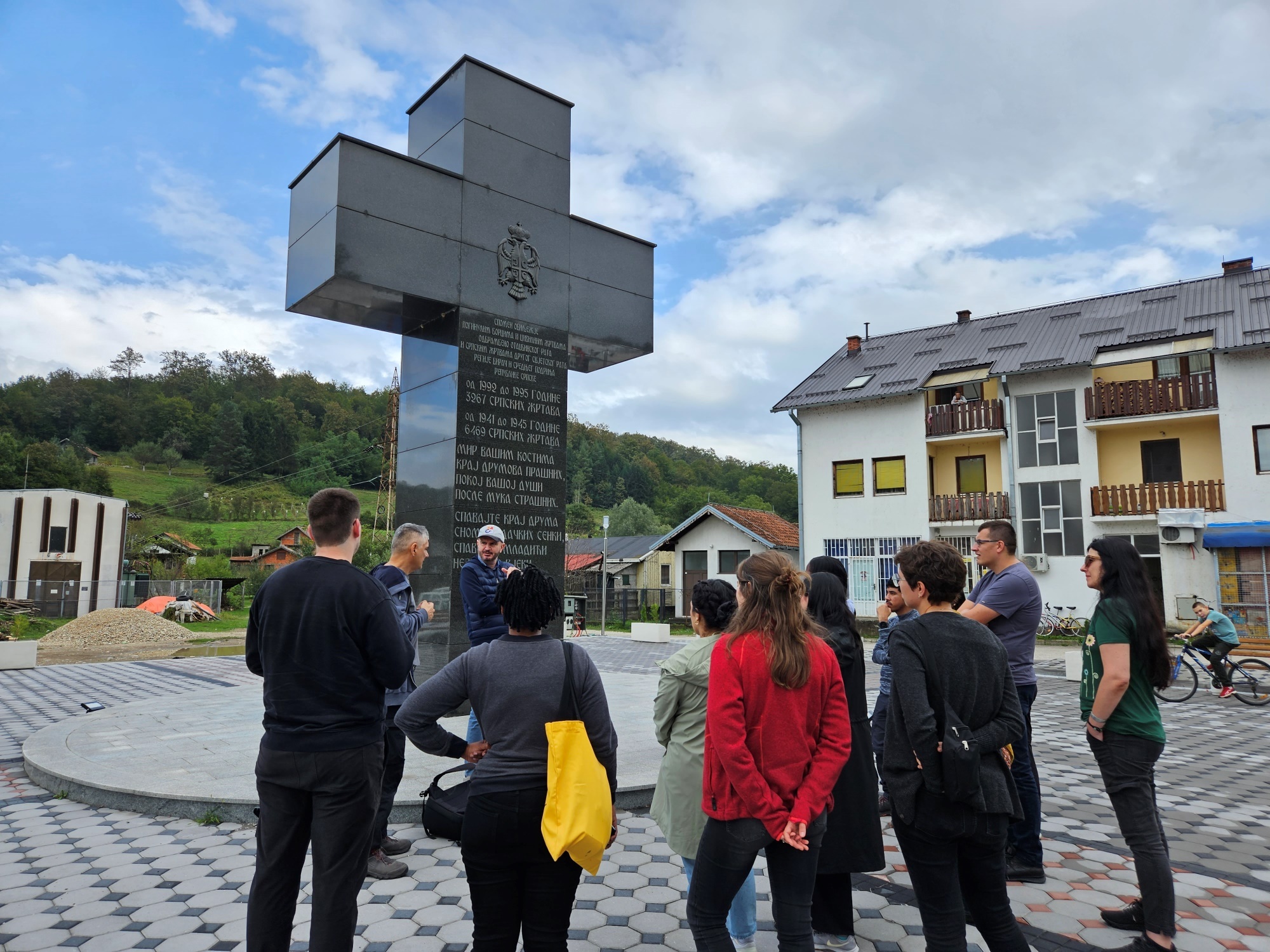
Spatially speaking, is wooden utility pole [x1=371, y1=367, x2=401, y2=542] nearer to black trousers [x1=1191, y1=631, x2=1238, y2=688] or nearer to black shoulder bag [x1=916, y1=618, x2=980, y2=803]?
black trousers [x1=1191, y1=631, x2=1238, y2=688]

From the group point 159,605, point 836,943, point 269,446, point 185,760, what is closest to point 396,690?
point 836,943

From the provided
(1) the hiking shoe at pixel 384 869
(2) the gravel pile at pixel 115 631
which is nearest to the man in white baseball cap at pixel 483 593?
(1) the hiking shoe at pixel 384 869

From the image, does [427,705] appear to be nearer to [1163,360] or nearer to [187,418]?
[1163,360]

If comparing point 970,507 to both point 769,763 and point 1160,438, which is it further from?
point 769,763

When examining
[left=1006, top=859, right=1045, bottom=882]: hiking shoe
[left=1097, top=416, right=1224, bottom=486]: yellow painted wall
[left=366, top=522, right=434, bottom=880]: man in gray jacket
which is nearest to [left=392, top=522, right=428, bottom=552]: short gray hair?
[left=366, top=522, right=434, bottom=880]: man in gray jacket

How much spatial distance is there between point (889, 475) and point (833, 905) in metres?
24.6

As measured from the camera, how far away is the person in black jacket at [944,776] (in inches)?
102

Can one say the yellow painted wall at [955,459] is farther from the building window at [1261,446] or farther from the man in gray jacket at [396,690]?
the man in gray jacket at [396,690]

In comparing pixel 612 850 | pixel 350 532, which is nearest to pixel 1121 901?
pixel 612 850

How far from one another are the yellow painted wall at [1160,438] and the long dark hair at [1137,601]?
74.5 ft

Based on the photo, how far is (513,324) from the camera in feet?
24.2

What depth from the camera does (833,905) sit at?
10.6 feet

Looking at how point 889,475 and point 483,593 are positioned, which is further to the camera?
point 889,475

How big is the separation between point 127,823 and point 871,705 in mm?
8567
